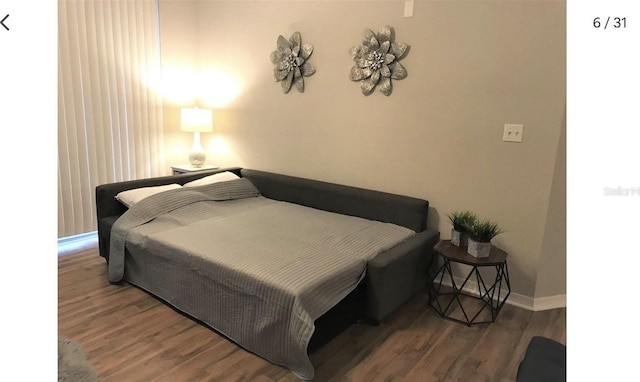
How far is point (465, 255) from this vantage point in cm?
233

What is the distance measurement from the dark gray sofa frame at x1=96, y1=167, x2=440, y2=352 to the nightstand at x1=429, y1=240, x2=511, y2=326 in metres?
0.16

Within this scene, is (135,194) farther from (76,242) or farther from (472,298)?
(472,298)

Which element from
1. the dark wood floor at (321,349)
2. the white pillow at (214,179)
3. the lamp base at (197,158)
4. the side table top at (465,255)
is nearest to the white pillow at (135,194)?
the white pillow at (214,179)

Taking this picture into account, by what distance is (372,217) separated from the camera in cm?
299

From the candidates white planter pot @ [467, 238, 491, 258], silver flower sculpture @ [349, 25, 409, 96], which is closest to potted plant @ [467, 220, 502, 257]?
white planter pot @ [467, 238, 491, 258]

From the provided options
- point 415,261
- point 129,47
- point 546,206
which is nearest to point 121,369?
point 415,261

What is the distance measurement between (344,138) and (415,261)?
48.7 inches

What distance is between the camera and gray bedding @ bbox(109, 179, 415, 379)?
1871 millimetres

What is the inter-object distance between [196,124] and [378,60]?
1968 mm

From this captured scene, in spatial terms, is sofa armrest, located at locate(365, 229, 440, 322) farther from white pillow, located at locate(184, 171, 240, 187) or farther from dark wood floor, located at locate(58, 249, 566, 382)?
white pillow, located at locate(184, 171, 240, 187)

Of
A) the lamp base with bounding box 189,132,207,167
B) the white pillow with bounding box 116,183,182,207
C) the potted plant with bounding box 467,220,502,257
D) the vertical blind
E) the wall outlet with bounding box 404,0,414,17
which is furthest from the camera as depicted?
the lamp base with bounding box 189,132,207,167

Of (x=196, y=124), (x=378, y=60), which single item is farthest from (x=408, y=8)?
(x=196, y=124)
